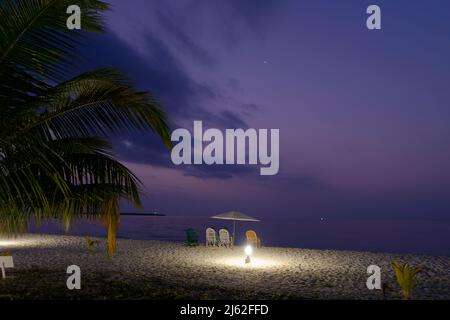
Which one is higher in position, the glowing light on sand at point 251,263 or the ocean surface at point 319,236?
the glowing light on sand at point 251,263

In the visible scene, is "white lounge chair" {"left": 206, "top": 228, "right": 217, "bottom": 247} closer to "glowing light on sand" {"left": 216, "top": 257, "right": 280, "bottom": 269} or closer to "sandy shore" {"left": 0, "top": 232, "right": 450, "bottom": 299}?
"sandy shore" {"left": 0, "top": 232, "right": 450, "bottom": 299}

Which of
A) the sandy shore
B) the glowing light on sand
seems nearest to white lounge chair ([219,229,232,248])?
the sandy shore

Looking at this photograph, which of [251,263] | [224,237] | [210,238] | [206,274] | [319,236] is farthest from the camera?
[319,236]

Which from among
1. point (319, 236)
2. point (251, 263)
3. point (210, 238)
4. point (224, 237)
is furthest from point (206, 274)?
point (319, 236)

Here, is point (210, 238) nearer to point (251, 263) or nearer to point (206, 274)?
point (251, 263)

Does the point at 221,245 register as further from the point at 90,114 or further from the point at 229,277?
the point at 90,114

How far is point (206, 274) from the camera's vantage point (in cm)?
1009

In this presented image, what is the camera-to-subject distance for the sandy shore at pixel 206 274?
778cm

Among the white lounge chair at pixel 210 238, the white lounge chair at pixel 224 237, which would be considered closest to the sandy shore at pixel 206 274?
the white lounge chair at pixel 224 237

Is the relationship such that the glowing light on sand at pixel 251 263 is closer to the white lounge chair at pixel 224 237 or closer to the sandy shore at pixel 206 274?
the sandy shore at pixel 206 274

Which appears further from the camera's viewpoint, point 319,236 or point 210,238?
point 319,236

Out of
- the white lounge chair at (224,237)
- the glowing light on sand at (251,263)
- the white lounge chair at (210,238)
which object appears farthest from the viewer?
the white lounge chair at (210,238)
